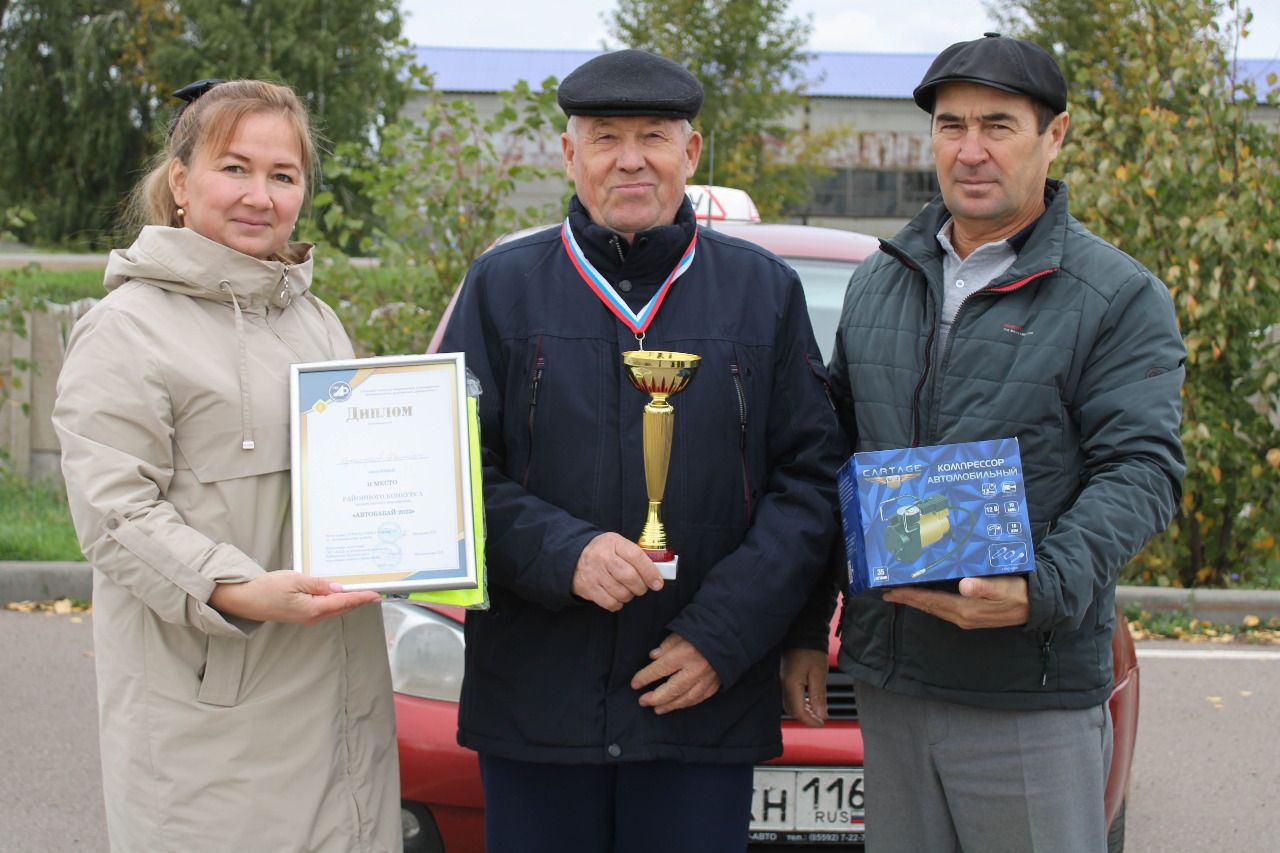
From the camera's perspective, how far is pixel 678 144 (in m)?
2.48

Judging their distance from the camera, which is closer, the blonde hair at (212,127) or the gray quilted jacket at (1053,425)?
the gray quilted jacket at (1053,425)

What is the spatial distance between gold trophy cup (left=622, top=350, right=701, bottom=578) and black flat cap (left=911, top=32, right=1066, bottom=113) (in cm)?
65

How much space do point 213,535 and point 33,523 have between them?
18.2 feet

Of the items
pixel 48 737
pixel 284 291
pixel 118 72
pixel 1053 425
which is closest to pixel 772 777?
pixel 1053 425

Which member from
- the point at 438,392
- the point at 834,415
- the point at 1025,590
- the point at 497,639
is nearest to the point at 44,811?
the point at 497,639

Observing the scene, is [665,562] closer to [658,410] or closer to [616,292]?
[658,410]

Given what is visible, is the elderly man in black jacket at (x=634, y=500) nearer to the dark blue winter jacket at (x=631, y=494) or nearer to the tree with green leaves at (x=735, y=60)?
the dark blue winter jacket at (x=631, y=494)

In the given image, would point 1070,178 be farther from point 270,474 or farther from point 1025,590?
point 270,474

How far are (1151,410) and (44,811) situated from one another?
358 cm

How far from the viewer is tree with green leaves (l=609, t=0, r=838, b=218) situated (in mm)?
15539

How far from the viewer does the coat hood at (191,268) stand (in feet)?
7.27

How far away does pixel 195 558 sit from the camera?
2.07 m

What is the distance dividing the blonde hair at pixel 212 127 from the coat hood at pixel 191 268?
118 millimetres

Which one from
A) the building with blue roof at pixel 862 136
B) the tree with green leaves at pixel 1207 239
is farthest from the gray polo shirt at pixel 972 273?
the building with blue roof at pixel 862 136
